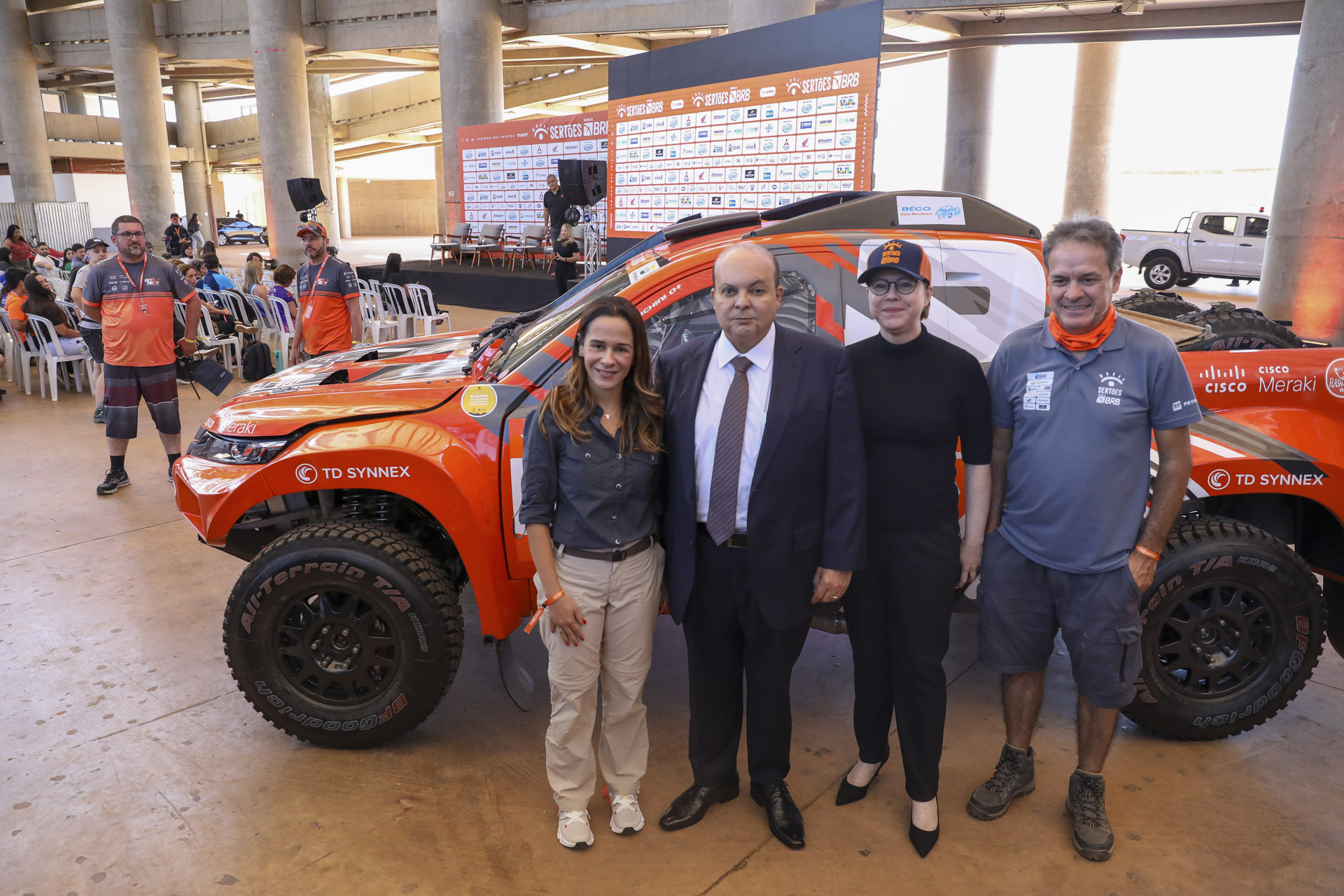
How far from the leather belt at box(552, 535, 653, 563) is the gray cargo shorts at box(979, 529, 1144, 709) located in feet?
3.71

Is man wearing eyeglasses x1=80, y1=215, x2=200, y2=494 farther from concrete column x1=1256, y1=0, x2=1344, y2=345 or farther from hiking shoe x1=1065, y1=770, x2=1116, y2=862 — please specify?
concrete column x1=1256, y1=0, x2=1344, y2=345

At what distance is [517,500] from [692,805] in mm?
1198

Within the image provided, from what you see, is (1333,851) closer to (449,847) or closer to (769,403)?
(769,403)

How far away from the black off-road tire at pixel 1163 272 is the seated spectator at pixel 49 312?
18.7 meters

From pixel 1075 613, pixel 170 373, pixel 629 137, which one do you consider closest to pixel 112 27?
pixel 629 137

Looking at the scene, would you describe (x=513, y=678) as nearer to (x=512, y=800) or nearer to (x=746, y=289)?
(x=512, y=800)

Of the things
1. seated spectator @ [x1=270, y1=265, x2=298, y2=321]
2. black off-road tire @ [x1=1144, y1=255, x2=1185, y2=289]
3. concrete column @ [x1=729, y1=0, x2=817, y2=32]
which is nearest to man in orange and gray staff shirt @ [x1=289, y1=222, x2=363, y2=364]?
seated spectator @ [x1=270, y1=265, x2=298, y2=321]

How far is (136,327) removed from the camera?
20.0ft

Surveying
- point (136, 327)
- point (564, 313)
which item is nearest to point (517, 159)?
point (136, 327)

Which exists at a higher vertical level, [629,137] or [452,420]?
[629,137]

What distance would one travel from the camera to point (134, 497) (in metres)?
6.36

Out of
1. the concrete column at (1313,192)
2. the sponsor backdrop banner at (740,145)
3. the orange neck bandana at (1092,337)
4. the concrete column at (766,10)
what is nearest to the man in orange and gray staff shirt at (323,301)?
the sponsor backdrop banner at (740,145)

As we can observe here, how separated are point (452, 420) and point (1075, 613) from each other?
2186 mm

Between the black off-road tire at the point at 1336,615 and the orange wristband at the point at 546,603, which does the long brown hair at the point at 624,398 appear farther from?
the black off-road tire at the point at 1336,615
